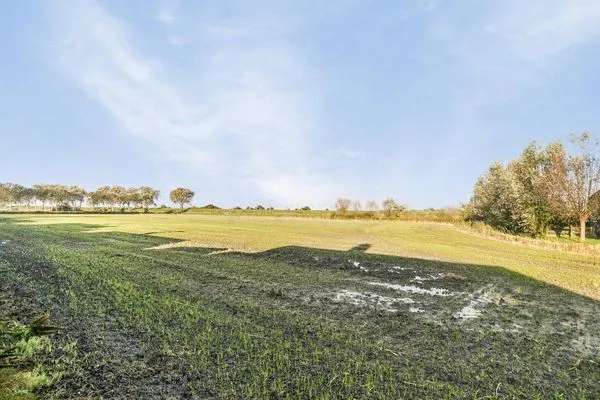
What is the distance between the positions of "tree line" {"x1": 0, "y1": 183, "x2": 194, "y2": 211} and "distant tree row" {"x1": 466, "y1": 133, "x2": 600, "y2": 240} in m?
132

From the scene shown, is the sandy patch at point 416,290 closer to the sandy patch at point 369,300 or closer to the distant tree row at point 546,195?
the sandy patch at point 369,300

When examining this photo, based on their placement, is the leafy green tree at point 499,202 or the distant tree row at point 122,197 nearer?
the leafy green tree at point 499,202

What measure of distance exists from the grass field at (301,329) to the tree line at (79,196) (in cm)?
14629

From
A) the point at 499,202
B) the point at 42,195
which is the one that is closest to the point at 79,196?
the point at 42,195

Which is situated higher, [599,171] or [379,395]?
[599,171]

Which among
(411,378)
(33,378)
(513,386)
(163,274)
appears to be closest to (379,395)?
(411,378)

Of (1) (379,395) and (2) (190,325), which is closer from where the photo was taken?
(1) (379,395)

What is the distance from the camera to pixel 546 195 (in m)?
51.1

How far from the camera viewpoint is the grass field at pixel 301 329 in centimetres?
618

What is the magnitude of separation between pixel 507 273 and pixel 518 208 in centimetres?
3467

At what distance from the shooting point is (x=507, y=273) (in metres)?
18.8

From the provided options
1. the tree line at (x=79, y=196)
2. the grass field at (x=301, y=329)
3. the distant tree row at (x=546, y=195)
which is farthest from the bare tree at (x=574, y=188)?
the tree line at (x=79, y=196)

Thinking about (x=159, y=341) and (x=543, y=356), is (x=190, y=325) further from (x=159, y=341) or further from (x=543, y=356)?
(x=543, y=356)

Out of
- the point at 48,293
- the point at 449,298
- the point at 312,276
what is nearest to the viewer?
the point at 48,293
